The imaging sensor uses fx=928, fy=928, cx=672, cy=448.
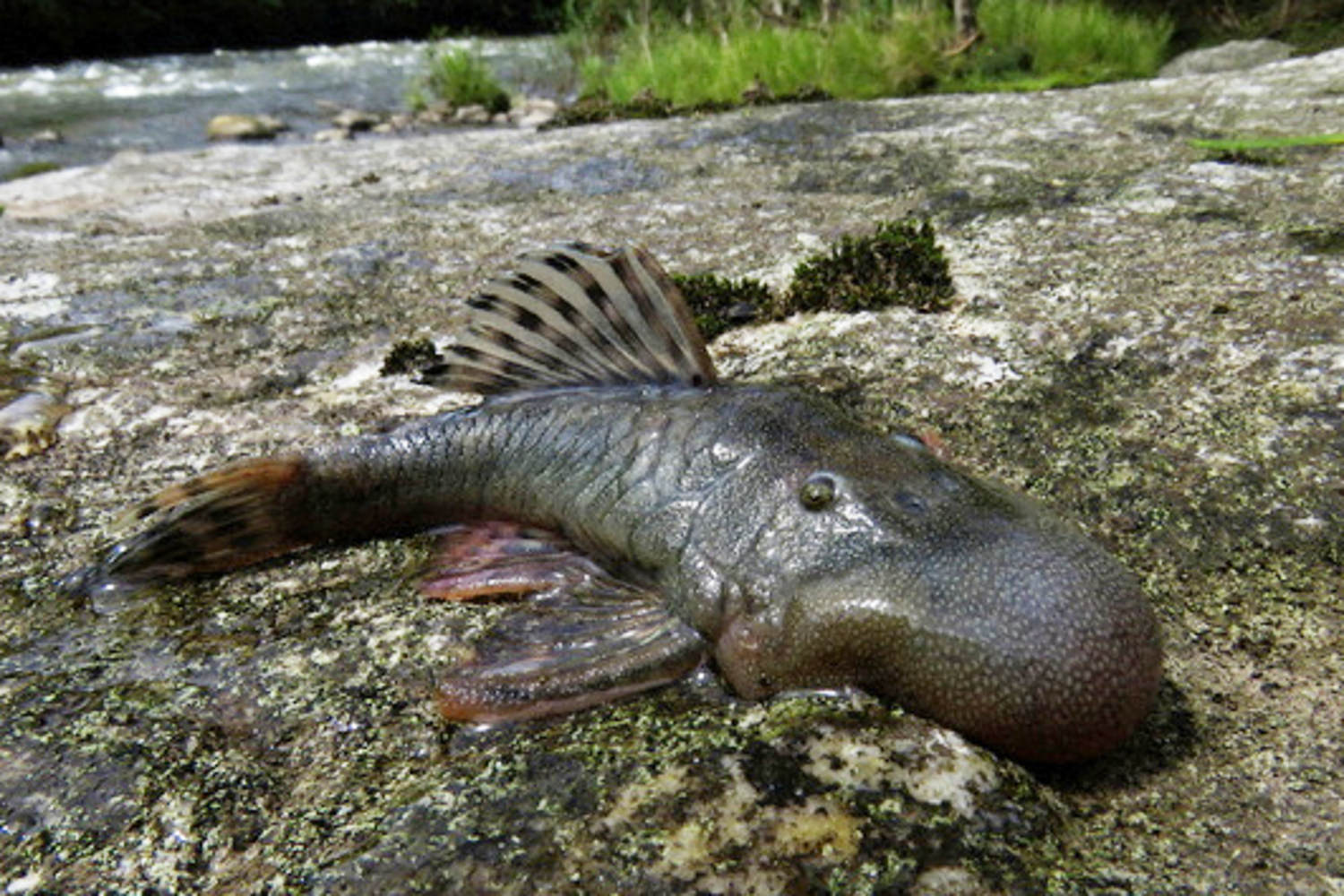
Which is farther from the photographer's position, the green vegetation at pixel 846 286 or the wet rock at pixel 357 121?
the wet rock at pixel 357 121

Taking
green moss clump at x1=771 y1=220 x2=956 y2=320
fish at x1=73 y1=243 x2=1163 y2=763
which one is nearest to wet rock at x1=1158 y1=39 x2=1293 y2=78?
green moss clump at x1=771 y1=220 x2=956 y2=320

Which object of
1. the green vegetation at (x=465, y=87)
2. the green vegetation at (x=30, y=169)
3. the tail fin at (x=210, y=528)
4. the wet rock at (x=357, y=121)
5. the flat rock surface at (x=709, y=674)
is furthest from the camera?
the green vegetation at (x=465, y=87)

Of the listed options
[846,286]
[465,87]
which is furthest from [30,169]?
[846,286]

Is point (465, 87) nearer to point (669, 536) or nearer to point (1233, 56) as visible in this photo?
point (1233, 56)

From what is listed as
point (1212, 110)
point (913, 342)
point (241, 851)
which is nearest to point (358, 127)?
point (1212, 110)

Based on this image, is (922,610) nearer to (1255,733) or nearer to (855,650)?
(855,650)

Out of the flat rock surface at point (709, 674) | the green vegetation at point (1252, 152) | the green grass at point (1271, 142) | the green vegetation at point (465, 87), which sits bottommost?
the flat rock surface at point (709, 674)

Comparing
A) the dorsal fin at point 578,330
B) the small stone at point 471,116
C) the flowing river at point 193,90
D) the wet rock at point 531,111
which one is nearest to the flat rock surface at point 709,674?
the dorsal fin at point 578,330

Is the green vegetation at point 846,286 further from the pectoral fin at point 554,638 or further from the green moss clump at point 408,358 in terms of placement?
the pectoral fin at point 554,638
